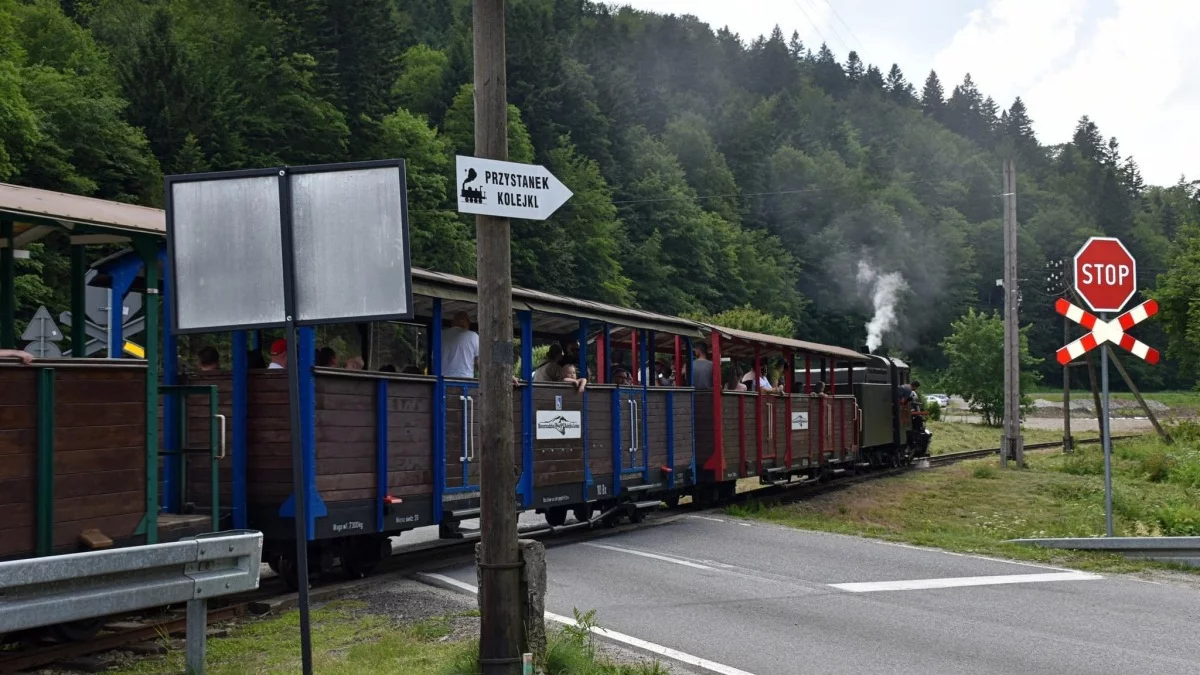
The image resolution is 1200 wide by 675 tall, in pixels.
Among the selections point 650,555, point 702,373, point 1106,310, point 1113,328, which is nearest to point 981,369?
point 702,373

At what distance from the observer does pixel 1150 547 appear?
12195 millimetres

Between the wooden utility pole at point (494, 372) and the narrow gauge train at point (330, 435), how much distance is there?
2309 millimetres

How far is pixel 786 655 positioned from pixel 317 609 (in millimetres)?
3657

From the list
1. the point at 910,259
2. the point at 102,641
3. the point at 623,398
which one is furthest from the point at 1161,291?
the point at 910,259

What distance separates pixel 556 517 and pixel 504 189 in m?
9.59

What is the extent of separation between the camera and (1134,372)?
4126 inches

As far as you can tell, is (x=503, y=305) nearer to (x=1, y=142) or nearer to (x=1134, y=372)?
(x=1, y=142)

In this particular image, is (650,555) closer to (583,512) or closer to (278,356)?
(583,512)

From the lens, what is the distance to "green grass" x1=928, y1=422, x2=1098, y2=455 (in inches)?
1629

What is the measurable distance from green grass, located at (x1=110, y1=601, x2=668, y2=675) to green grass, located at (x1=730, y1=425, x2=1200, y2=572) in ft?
22.9

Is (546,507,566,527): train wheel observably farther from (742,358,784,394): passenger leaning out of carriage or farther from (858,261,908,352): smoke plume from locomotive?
(858,261,908,352): smoke plume from locomotive

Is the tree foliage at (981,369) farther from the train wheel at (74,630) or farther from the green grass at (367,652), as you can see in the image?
the train wheel at (74,630)

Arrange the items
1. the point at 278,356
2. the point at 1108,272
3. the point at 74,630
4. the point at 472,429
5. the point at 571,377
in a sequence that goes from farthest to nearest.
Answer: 1. the point at 1108,272
2. the point at 571,377
3. the point at 472,429
4. the point at 278,356
5. the point at 74,630

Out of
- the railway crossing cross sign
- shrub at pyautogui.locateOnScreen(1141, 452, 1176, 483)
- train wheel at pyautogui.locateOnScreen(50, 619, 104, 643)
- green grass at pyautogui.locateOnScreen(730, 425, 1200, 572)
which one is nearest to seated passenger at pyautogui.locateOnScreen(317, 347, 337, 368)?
train wheel at pyautogui.locateOnScreen(50, 619, 104, 643)
